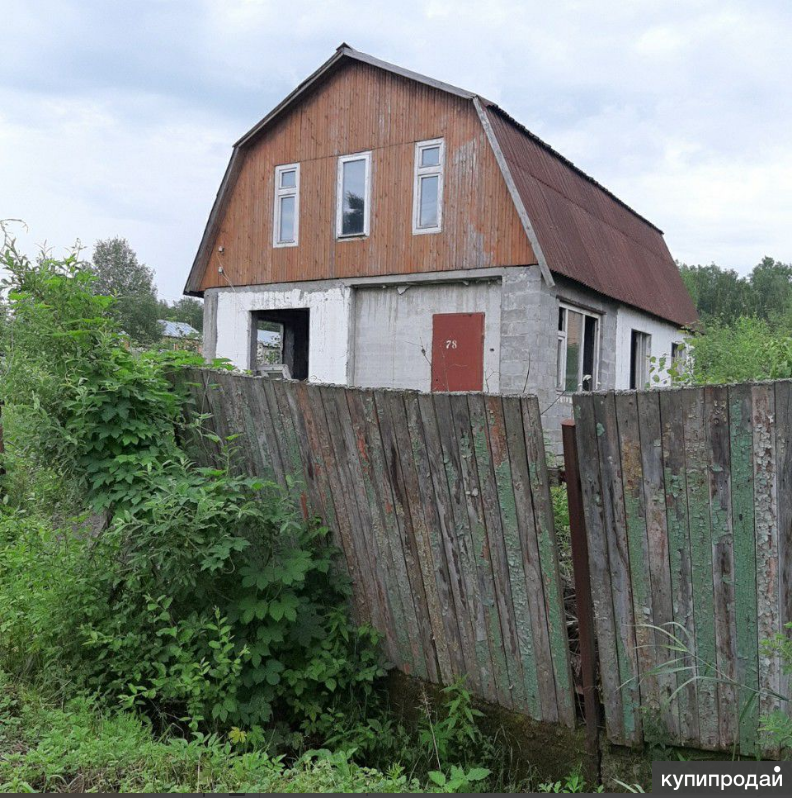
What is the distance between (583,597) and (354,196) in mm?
12318

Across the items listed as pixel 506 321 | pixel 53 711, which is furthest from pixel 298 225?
pixel 53 711

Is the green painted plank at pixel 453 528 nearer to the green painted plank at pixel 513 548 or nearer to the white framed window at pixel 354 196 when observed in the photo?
the green painted plank at pixel 513 548

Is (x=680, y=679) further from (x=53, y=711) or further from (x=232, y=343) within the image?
(x=232, y=343)

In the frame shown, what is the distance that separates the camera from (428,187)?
1372 centimetres

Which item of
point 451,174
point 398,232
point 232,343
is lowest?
point 232,343

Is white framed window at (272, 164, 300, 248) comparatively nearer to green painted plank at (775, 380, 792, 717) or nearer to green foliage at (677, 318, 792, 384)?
green foliage at (677, 318, 792, 384)

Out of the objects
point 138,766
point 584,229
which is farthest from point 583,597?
point 584,229

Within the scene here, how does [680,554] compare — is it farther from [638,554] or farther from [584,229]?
[584,229]

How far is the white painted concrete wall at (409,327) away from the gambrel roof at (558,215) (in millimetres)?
1423

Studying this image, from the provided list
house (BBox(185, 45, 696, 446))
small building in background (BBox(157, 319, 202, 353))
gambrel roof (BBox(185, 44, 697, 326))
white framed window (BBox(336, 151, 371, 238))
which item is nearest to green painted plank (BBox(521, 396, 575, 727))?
small building in background (BBox(157, 319, 202, 353))

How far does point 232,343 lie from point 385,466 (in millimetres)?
12903

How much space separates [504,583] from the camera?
3.76 metres

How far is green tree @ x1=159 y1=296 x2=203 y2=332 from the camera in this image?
59.4 m

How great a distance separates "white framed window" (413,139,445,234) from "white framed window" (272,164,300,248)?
9.28ft
